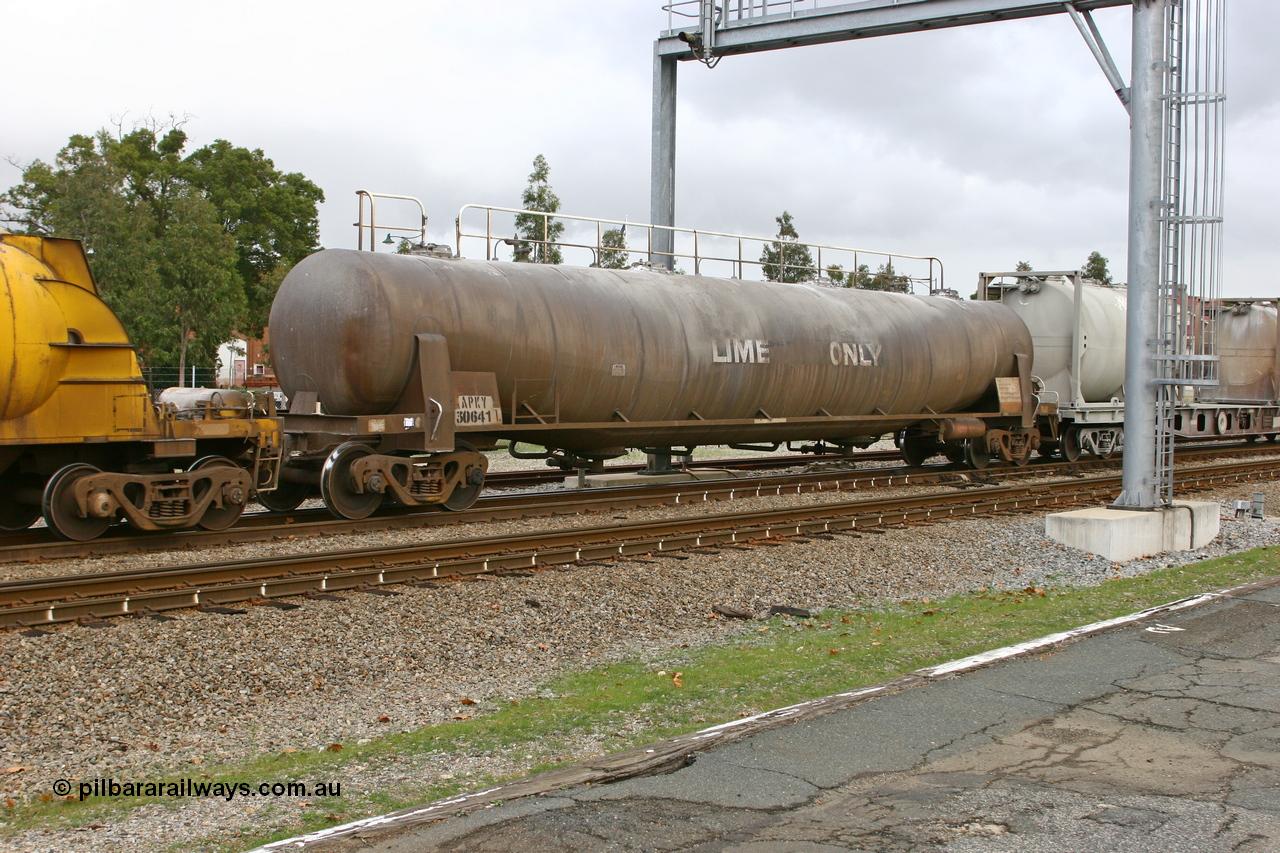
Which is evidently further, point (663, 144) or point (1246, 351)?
point (1246, 351)

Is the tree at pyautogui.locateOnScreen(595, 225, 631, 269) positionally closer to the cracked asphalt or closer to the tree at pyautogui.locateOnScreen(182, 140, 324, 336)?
the cracked asphalt

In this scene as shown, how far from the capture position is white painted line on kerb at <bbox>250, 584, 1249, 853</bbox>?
462cm

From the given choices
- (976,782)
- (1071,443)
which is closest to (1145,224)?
(976,782)

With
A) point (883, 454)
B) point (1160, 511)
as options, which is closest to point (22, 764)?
point (1160, 511)

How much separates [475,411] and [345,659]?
609 cm

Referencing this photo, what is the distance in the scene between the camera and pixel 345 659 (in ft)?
25.7

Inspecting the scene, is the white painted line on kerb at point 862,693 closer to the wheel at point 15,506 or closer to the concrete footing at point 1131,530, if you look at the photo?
the concrete footing at point 1131,530

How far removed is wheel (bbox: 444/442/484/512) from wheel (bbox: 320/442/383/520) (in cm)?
110

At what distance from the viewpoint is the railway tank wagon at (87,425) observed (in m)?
10.7

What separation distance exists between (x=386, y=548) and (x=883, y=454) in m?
15.9

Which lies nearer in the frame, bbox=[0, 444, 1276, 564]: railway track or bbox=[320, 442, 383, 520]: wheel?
bbox=[0, 444, 1276, 564]: railway track

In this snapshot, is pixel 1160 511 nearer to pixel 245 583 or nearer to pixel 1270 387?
pixel 245 583

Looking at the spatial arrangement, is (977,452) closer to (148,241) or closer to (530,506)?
(530,506)

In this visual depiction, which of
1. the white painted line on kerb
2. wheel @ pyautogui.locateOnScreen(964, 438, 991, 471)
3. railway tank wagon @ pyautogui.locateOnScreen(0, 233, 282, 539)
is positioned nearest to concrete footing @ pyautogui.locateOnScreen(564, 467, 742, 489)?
wheel @ pyautogui.locateOnScreen(964, 438, 991, 471)
